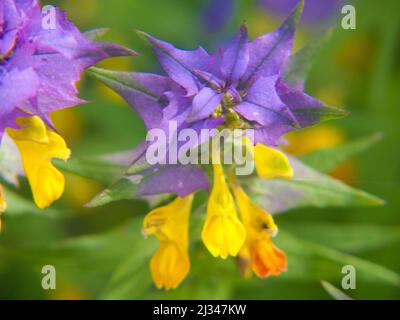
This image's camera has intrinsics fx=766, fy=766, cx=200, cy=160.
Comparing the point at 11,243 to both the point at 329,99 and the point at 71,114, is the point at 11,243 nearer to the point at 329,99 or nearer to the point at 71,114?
the point at 71,114

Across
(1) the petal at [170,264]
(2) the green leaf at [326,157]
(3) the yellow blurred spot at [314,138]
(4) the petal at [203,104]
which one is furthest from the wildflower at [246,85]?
(3) the yellow blurred spot at [314,138]

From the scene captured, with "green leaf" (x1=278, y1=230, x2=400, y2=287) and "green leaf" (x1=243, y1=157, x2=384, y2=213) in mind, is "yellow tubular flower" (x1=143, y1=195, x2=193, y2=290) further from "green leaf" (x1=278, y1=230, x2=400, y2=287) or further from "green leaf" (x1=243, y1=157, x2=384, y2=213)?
"green leaf" (x1=278, y1=230, x2=400, y2=287)

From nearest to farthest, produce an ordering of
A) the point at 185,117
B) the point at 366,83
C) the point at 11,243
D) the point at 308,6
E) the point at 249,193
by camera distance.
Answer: the point at 185,117 < the point at 249,193 < the point at 11,243 < the point at 366,83 < the point at 308,6

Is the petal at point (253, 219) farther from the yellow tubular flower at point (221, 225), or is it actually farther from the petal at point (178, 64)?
the petal at point (178, 64)

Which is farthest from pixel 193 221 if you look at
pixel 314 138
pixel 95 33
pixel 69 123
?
pixel 69 123

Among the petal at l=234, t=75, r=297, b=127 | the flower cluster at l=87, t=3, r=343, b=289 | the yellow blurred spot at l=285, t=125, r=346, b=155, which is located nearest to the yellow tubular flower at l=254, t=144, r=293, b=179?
the flower cluster at l=87, t=3, r=343, b=289

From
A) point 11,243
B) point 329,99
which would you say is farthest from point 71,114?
point 329,99

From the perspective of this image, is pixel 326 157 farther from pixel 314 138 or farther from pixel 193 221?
pixel 314 138

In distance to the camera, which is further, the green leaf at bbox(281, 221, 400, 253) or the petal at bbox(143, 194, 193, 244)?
the green leaf at bbox(281, 221, 400, 253)
